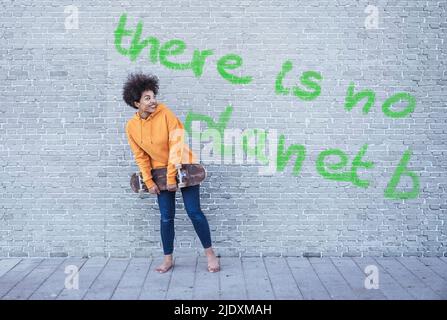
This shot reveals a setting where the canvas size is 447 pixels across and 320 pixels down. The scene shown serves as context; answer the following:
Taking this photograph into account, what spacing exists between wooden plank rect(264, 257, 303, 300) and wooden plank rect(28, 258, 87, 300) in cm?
204

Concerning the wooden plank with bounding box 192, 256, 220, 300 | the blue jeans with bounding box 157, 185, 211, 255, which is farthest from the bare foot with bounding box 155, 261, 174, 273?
the wooden plank with bounding box 192, 256, 220, 300

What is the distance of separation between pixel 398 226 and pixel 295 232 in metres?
1.18

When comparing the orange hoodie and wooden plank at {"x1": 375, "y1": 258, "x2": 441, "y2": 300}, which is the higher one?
the orange hoodie

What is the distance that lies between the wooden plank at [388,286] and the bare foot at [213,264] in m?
1.53

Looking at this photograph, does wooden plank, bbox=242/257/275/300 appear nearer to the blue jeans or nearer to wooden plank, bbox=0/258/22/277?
the blue jeans

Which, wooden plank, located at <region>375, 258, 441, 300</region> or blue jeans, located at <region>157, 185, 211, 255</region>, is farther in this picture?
blue jeans, located at <region>157, 185, 211, 255</region>

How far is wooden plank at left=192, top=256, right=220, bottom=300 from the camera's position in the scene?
4.95 meters

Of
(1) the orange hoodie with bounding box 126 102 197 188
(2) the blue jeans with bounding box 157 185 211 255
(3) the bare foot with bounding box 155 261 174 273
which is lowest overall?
(3) the bare foot with bounding box 155 261 174 273

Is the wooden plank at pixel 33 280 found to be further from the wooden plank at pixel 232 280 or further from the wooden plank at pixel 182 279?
the wooden plank at pixel 232 280

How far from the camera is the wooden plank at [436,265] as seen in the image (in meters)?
5.58

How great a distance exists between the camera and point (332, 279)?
5.38 metres

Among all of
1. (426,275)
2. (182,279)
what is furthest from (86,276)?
(426,275)

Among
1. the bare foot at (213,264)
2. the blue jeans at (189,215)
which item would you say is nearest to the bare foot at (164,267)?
the blue jeans at (189,215)
